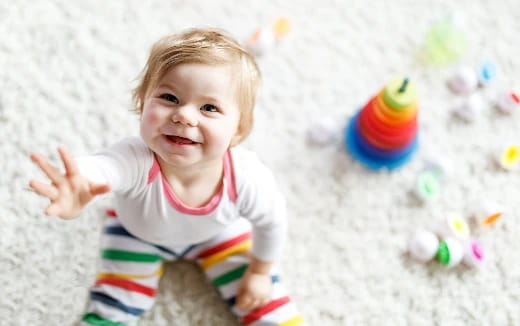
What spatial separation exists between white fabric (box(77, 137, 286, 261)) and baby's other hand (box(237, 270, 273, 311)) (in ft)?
0.11

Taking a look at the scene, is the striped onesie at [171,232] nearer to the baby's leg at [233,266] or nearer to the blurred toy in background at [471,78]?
the baby's leg at [233,266]

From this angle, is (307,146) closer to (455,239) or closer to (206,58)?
(455,239)

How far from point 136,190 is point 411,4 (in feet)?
2.39

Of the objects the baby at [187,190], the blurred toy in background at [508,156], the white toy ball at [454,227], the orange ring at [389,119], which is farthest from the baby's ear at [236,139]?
the blurred toy in background at [508,156]

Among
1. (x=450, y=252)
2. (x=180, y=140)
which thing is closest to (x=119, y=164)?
(x=180, y=140)

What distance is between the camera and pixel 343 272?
0.99 m

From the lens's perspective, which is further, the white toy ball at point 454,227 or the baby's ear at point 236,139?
the white toy ball at point 454,227

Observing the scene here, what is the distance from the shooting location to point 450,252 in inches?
38.4

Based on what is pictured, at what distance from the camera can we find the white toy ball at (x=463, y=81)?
1.14m

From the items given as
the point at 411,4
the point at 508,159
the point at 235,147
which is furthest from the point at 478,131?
the point at 235,147

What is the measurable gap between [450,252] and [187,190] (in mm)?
442

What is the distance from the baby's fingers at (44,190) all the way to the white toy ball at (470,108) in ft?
2.47

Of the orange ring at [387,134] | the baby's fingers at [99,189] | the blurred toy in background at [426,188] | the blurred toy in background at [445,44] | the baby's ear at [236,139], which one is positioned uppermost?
the blurred toy in background at [445,44]

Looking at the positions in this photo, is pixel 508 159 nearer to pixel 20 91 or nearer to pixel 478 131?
pixel 478 131
